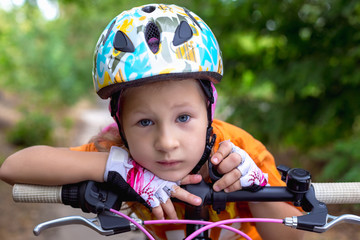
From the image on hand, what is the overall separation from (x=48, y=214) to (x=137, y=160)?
18.3ft

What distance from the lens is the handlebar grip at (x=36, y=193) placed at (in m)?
1.54

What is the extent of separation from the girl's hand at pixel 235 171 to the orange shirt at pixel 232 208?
0.27 m

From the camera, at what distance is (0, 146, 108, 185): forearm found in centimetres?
156

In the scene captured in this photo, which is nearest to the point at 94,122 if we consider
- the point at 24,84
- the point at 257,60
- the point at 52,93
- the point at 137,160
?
the point at 52,93

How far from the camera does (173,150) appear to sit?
1505 millimetres

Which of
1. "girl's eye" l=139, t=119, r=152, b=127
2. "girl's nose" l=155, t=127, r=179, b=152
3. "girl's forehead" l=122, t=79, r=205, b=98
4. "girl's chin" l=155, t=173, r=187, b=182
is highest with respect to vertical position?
"girl's forehead" l=122, t=79, r=205, b=98

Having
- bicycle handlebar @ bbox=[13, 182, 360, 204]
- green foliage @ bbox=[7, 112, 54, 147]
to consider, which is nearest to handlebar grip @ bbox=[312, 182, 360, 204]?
bicycle handlebar @ bbox=[13, 182, 360, 204]

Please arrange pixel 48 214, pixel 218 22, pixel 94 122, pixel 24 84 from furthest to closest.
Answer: pixel 94 122 < pixel 24 84 < pixel 48 214 < pixel 218 22

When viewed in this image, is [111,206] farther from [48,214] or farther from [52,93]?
[52,93]

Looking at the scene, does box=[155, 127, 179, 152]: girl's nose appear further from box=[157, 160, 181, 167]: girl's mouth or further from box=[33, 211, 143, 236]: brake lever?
box=[33, 211, 143, 236]: brake lever

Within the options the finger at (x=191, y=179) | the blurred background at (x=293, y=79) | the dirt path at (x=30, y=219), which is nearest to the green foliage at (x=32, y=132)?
the dirt path at (x=30, y=219)

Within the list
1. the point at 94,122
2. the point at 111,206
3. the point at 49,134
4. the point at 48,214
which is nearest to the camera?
the point at 111,206

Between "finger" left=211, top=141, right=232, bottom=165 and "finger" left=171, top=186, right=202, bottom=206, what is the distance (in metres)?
0.17

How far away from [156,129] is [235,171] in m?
0.38
